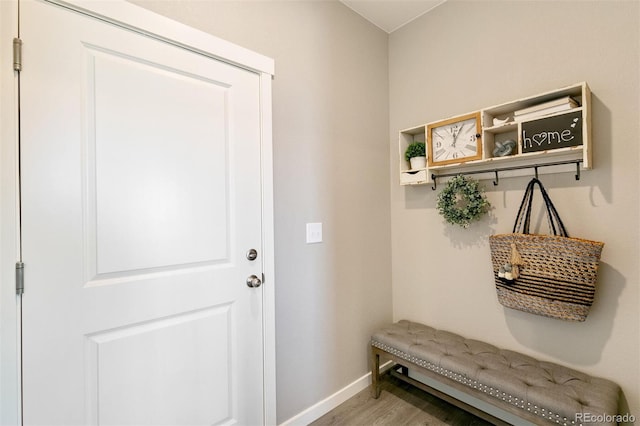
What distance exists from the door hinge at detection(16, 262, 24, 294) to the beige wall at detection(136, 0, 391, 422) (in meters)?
1.01

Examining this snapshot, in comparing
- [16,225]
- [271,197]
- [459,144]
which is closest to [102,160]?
[16,225]

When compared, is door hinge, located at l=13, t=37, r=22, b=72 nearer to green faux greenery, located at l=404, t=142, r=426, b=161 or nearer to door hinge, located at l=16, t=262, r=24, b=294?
door hinge, located at l=16, t=262, r=24, b=294

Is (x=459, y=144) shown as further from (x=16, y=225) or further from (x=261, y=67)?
(x=16, y=225)

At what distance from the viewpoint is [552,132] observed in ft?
4.73

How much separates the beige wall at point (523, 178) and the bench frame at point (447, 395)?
412 mm

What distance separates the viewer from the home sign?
138 cm

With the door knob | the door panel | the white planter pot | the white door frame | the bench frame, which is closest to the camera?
the white door frame

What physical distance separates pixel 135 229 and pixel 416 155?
1.71m

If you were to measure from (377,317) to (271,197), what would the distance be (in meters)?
1.28

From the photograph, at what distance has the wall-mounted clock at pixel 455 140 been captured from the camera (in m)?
1.72

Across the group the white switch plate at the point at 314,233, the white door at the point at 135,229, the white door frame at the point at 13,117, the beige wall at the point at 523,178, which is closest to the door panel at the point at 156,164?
the white door at the point at 135,229

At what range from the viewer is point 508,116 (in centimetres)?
172

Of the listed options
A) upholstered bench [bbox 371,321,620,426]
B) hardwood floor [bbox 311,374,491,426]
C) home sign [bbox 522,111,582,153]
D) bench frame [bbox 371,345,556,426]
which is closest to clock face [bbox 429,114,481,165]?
home sign [bbox 522,111,582,153]

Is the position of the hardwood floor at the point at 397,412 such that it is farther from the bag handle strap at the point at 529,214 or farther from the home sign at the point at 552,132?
the home sign at the point at 552,132
